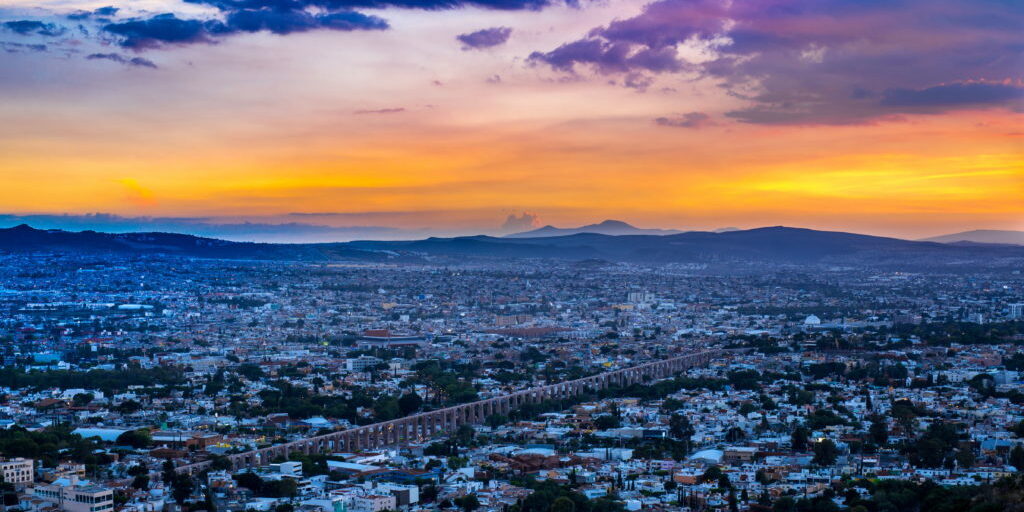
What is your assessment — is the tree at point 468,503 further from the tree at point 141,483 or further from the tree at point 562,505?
the tree at point 141,483

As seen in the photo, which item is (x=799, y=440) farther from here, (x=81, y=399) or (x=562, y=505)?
(x=81, y=399)

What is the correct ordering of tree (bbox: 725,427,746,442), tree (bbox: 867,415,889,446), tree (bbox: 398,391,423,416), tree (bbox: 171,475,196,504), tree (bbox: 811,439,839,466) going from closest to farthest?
tree (bbox: 171,475,196,504) < tree (bbox: 811,439,839,466) < tree (bbox: 867,415,889,446) < tree (bbox: 725,427,746,442) < tree (bbox: 398,391,423,416)

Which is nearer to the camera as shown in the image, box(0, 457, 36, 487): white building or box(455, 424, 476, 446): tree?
box(0, 457, 36, 487): white building

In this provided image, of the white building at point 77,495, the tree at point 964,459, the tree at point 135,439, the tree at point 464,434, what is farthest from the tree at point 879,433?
the white building at point 77,495

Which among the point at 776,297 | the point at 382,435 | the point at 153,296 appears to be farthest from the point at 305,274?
the point at 382,435

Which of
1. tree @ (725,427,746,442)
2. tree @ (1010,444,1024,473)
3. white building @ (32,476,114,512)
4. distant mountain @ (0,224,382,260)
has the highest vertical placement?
distant mountain @ (0,224,382,260)

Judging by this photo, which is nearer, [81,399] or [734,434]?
[734,434]

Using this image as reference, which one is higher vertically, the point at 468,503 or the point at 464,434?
the point at 468,503

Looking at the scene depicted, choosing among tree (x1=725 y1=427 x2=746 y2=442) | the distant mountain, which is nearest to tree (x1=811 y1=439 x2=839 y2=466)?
tree (x1=725 y1=427 x2=746 y2=442)

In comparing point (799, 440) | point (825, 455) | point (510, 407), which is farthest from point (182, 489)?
point (510, 407)

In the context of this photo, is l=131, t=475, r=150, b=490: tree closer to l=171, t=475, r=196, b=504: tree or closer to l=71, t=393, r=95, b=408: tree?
l=171, t=475, r=196, b=504: tree

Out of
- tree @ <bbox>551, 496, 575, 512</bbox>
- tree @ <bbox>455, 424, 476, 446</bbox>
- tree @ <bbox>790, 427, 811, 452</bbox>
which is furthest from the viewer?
tree @ <bbox>455, 424, 476, 446</bbox>
